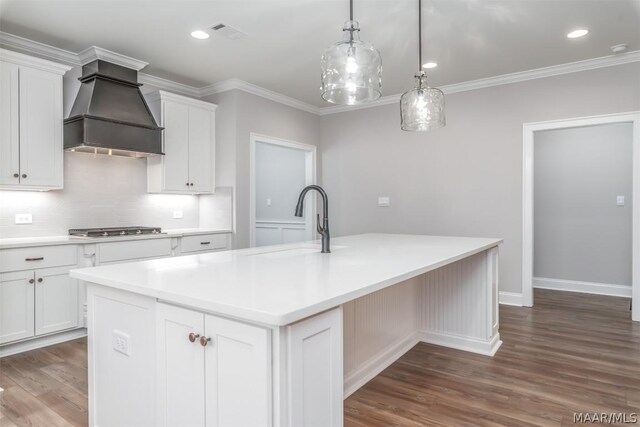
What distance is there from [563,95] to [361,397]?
3.73 metres

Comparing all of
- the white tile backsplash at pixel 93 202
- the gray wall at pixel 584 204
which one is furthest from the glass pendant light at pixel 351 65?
the gray wall at pixel 584 204

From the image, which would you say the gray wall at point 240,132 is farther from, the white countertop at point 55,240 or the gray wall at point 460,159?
the gray wall at point 460,159

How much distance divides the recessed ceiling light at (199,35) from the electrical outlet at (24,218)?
83.2 inches

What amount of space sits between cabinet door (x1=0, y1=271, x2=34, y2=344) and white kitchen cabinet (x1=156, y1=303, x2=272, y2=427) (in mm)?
2273

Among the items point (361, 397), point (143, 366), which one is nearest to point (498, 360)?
point (361, 397)

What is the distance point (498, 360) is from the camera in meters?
2.87

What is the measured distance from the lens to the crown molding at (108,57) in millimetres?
3596

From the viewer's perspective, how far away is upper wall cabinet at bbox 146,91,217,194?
13.9 feet

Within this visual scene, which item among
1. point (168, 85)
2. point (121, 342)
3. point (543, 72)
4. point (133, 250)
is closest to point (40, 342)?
point (133, 250)

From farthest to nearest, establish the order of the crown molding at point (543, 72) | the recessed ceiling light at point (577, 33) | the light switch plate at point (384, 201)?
the light switch plate at point (384, 201) < the crown molding at point (543, 72) < the recessed ceiling light at point (577, 33)

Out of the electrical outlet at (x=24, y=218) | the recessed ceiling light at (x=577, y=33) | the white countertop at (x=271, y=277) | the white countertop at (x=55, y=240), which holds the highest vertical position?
the recessed ceiling light at (x=577, y=33)

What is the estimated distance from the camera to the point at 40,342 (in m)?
3.21

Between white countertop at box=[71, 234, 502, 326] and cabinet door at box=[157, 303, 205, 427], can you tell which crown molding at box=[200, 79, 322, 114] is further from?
cabinet door at box=[157, 303, 205, 427]

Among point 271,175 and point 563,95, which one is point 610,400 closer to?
point 563,95
